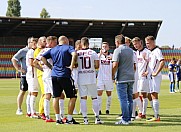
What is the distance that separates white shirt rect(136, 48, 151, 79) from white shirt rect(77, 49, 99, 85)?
1.94 m

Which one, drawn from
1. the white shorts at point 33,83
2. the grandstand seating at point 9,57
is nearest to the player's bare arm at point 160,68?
the white shorts at point 33,83

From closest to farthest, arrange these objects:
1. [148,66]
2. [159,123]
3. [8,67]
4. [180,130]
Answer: [180,130] < [159,123] < [148,66] < [8,67]

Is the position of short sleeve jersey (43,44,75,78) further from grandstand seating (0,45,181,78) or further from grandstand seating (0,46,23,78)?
grandstand seating (0,45,181,78)

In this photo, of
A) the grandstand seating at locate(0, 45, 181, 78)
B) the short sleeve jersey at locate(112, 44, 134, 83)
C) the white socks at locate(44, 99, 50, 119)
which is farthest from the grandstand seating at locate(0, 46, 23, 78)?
the short sleeve jersey at locate(112, 44, 134, 83)

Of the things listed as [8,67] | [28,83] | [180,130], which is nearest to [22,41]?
[8,67]

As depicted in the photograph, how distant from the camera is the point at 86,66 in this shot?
12.3 m

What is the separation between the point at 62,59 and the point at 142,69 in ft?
9.35

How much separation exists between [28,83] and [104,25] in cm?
4534

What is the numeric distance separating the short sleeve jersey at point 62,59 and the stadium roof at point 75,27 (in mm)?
44020

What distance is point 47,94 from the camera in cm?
1288

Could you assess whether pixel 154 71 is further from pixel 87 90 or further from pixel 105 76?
pixel 105 76

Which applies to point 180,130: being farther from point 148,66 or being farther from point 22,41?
point 22,41

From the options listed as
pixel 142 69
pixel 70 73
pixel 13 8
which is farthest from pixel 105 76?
pixel 13 8

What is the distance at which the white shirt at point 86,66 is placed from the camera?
1225cm
